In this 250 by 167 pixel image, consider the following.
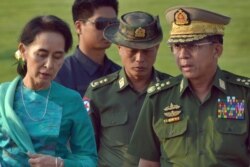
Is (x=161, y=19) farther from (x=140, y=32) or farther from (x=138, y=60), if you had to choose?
(x=138, y=60)

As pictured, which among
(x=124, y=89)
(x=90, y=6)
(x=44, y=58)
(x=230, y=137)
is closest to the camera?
(x=44, y=58)

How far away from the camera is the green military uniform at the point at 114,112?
26.4ft

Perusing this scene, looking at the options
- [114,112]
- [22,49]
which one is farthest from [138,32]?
[22,49]

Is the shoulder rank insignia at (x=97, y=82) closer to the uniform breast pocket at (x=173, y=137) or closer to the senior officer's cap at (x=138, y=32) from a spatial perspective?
the senior officer's cap at (x=138, y=32)

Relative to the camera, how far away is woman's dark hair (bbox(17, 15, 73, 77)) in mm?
6730

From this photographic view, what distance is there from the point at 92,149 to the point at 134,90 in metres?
1.52

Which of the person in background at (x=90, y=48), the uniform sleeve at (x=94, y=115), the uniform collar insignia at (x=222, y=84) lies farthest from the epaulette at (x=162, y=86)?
the person in background at (x=90, y=48)

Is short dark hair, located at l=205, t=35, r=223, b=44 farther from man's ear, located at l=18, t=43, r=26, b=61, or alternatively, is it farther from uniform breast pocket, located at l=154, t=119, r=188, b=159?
man's ear, located at l=18, t=43, r=26, b=61

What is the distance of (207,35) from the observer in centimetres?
719

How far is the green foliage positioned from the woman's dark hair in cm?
712

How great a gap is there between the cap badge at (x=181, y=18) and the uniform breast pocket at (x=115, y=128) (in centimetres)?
102

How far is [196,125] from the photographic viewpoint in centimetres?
714

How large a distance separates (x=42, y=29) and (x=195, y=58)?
95 centimetres

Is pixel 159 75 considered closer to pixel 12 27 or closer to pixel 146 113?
pixel 146 113
